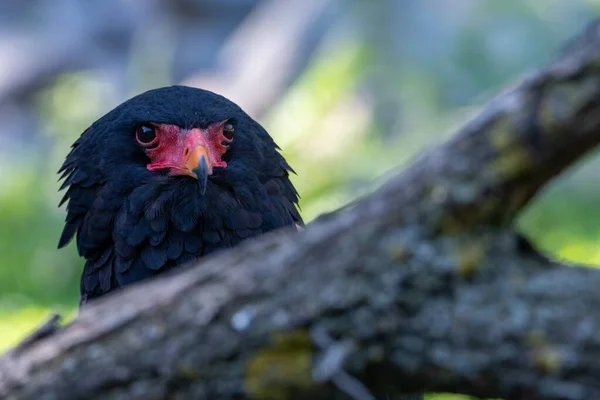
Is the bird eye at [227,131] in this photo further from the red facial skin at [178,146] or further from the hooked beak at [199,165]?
the hooked beak at [199,165]

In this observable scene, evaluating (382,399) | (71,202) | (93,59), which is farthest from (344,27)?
(382,399)

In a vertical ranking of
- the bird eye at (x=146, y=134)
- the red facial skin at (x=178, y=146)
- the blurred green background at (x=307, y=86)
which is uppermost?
the blurred green background at (x=307, y=86)

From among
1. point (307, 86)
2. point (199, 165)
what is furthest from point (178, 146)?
point (307, 86)

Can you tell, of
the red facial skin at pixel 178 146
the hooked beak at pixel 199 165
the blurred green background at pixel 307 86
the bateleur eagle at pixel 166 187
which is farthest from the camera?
the blurred green background at pixel 307 86

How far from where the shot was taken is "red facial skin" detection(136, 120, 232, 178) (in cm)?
405

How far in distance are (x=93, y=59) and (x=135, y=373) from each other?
501 inches

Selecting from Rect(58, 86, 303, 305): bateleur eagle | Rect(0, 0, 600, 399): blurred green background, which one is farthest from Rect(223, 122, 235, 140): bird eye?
Rect(0, 0, 600, 399): blurred green background

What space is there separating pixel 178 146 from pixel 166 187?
20cm

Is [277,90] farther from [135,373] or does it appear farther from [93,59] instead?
[135,373]

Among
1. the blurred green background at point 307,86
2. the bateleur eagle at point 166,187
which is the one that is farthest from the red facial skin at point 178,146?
the blurred green background at point 307,86

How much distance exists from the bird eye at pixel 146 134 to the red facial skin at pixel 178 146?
0.01 meters

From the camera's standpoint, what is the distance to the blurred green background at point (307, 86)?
984cm

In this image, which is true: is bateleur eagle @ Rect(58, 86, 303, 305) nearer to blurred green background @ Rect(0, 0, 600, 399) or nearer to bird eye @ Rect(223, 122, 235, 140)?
bird eye @ Rect(223, 122, 235, 140)

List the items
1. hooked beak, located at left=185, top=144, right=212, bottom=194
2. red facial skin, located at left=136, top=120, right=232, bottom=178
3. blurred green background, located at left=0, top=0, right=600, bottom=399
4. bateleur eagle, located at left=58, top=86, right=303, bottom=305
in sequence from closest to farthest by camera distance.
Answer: hooked beak, located at left=185, top=144, right=212, bottom=194 → bateleur eagle, located at left=58, top=86, right=303, bottom=305 → red facial skin, located at left=136, top=120, right=232, bottom=178 → blurred green background, located at left=0, top=0, right=600, bottom=399
